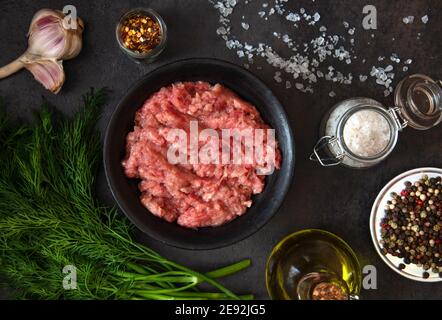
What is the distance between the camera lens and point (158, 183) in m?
2.75

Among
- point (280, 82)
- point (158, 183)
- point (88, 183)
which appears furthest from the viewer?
point (280, 82)

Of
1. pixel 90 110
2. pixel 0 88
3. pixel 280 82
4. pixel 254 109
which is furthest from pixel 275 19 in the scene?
pixel 0 88

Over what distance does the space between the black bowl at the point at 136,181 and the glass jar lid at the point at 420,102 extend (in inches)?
28.9

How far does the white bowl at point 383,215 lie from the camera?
3111mm

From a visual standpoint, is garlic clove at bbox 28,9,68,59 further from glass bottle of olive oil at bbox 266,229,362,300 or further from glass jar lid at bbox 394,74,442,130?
glass jar lid at bbox 394,74,442,130

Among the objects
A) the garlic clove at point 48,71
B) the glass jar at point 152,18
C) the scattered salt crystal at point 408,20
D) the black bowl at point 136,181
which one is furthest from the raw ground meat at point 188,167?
the scattered salt crystal at point 408,20

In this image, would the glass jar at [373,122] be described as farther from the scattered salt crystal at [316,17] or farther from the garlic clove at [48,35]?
the garlic clove at [48,35]

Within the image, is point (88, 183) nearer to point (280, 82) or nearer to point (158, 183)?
point (158, 183)

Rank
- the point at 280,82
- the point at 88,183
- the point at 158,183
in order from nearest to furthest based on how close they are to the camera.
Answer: the point at 158,183
the point at 88,183
the point at 280,82

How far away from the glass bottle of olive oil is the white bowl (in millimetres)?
229

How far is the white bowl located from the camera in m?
3.11

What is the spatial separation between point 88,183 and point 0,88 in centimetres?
76

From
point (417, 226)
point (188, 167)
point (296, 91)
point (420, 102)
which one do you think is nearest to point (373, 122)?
point (420, 102)
